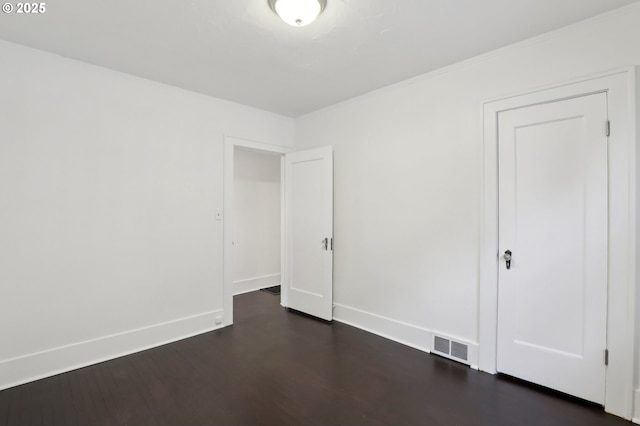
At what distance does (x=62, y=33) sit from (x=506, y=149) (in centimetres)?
361

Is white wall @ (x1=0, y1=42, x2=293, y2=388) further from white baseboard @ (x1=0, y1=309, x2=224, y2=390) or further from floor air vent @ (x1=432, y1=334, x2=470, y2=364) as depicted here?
floor air vent @ (x1=432, y1=334, x2=470, y2=364)

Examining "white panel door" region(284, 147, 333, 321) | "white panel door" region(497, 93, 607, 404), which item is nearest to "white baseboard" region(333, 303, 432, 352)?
"white panel door" region(284, 147, 333, 321)

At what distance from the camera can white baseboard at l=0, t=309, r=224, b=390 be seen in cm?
229

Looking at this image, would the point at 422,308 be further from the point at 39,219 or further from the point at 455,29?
the point at 39,219

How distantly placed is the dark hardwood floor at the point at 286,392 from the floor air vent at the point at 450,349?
78 millimetres

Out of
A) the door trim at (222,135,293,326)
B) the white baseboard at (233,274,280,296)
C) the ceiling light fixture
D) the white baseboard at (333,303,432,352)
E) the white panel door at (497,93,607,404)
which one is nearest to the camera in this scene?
the ceiling light fixture

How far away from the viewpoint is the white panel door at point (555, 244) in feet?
6.68

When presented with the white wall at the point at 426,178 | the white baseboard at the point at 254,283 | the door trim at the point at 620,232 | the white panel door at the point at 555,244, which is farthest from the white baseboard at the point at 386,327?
the white baseboard at the point at 254,283

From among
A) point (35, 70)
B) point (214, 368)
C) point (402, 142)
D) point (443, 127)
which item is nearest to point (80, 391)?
point (214, 368)

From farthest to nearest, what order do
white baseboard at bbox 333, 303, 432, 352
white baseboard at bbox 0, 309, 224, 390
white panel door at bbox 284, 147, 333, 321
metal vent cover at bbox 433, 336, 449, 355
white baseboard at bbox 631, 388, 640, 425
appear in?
white panel door at bbox 284, 147, 333, 321 → white baseboard at bbox 333, 303, 432, 352 → metal vent cover at bbox 433, 336, 449, 355 → white baseboard at bbox 0, 309, 224, 390 → white baseboard at bbox 631, 388, 640, 425

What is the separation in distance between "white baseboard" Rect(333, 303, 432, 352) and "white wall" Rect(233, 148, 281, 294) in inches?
79.9

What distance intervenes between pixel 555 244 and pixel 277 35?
2.65 meters

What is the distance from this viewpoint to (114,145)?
9.07 ft
